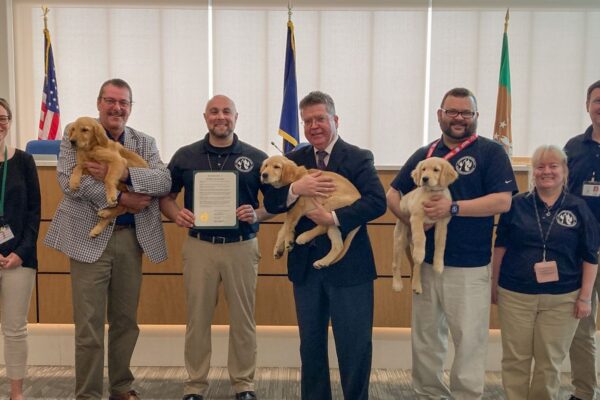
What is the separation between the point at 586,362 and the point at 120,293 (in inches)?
124

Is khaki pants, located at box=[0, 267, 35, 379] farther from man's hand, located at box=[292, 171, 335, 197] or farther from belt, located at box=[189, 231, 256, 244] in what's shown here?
man's hand, located at box=[292, 171, 335, 197]

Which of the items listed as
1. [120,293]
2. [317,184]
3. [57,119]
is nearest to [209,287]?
[120,293]

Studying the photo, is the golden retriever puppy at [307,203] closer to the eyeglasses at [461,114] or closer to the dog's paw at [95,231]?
the eyeglasses at [461,114]

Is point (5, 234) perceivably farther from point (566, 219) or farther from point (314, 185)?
point (566, 219)

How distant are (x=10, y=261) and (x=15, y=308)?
31 centimetres

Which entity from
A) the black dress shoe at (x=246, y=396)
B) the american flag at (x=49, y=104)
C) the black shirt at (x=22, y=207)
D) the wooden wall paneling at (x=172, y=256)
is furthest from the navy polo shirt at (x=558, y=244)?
the american flag at (x=49, y=104)

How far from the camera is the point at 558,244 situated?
280 centimetres

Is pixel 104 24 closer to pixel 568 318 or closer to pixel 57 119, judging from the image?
pixel 57 119

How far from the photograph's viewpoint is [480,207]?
263cm

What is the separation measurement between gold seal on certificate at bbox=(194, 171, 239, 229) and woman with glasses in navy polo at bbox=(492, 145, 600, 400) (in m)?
1.71

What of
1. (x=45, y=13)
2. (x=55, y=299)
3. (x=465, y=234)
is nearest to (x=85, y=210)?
(x=55, y=299)

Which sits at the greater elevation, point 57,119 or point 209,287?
point 57,119

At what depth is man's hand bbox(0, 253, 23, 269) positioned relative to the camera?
9.64 feet

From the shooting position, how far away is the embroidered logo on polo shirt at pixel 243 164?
322 cm
